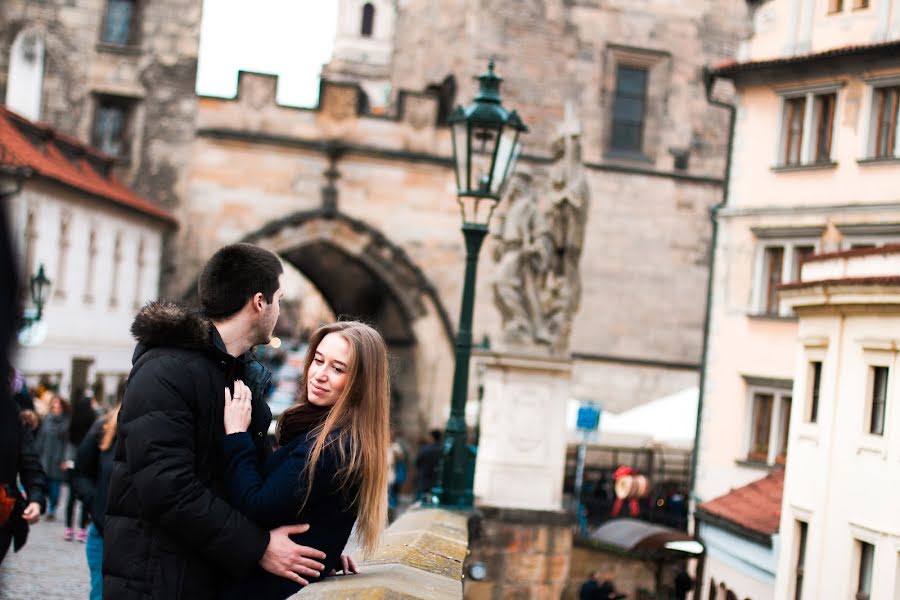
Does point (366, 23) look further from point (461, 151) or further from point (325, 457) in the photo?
point (325, 457)

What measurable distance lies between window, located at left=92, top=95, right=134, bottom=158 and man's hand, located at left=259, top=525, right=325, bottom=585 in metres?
27.6

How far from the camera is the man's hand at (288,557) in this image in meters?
3.63

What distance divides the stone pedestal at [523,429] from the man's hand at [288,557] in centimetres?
1149

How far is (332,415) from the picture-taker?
379 cm

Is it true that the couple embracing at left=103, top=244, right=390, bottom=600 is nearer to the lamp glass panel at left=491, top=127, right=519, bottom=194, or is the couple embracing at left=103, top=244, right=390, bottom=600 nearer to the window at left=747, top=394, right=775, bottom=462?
the lamp glass panel at left=491, top=127, right=519, bottom=194

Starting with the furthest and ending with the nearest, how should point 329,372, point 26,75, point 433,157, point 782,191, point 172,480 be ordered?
point 433,157
point 26,75
point 782,191
point 329,372
point 172,480

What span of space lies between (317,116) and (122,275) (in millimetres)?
5035

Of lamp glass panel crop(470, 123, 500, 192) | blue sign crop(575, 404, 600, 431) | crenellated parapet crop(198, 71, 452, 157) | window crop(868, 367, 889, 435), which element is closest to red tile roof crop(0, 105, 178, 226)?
crenellated parapet crop(198, 71, 452, 157)

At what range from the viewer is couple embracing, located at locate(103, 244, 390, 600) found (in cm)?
351

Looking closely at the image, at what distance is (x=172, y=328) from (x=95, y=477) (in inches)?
157

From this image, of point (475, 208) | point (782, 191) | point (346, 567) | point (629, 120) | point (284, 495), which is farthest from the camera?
point (629, 120)

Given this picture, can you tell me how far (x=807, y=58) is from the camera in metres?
22.9

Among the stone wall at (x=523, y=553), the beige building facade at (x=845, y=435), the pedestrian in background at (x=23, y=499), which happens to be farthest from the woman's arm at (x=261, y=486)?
the beige building facade at (x=845, y=435)

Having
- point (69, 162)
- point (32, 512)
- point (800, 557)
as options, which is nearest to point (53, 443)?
point (800, 557)
